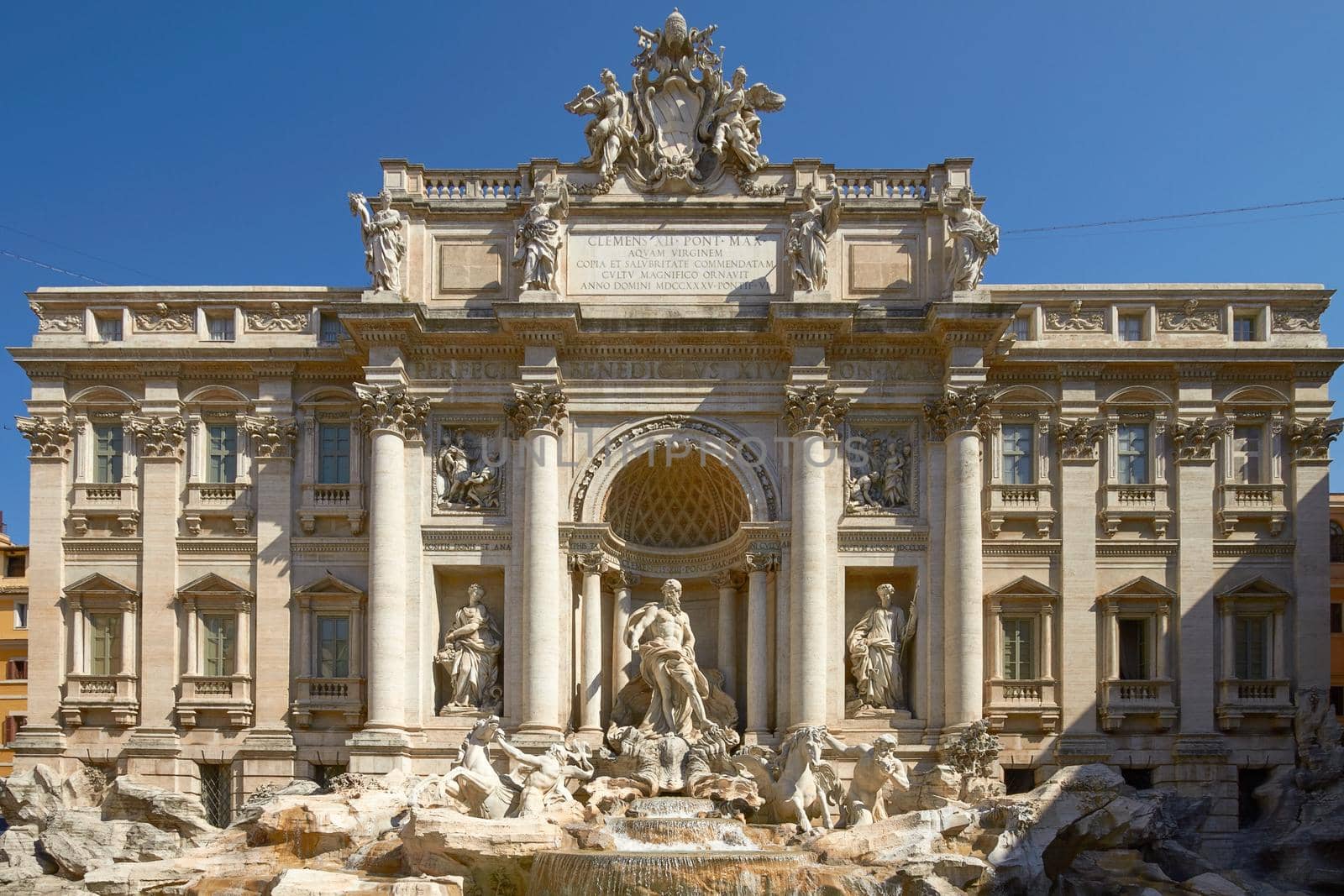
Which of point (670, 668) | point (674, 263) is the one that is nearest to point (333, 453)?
point (674, 263)

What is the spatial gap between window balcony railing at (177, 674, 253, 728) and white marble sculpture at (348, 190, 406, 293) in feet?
29.6

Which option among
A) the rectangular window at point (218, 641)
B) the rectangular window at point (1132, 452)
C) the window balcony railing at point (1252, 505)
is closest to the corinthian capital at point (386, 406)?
the rectangular window at point (218, 641)

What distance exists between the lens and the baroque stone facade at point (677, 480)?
2736 cm

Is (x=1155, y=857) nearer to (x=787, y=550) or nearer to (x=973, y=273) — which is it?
(x=787, y=550)

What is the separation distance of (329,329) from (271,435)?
2.69 m

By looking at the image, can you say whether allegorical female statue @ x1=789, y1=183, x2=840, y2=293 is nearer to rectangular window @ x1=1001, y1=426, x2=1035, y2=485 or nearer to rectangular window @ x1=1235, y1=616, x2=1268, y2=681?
rectangular window @ x1=1001, y1=426, x2=1035, y2=485

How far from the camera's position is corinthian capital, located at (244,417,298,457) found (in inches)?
1125

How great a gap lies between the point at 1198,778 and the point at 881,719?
22.2ft

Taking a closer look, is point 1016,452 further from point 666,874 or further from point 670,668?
point 666,874

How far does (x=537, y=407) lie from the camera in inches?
1078

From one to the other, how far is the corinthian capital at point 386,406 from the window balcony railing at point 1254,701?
18226 millimetres

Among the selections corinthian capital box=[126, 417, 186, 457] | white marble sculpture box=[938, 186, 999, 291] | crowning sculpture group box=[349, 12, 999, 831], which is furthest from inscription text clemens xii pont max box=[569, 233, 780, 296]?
corinthian capital box=[126, 417, 186, 457]

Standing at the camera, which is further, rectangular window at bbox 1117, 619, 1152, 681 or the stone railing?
the stone railing

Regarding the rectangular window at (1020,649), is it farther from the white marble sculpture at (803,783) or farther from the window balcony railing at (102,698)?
the window balcony railing at (102,698)
